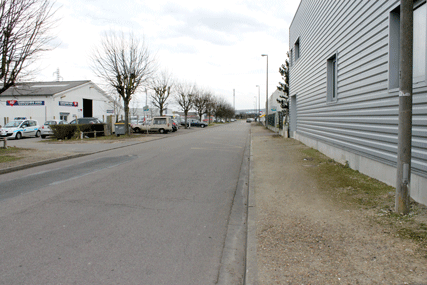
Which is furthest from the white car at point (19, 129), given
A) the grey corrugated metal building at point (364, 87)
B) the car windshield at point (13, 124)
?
the grey corrugated metal building at point (364, 87)

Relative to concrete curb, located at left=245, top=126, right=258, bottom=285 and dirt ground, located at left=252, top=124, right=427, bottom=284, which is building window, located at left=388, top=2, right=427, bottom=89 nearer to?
dirt ground, located at left=252, top=124, right=427, bottom=284

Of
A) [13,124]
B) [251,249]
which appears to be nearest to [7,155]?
[251,249]

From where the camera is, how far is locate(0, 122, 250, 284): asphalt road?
136 inches

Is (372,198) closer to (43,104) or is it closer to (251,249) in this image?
(251,249)

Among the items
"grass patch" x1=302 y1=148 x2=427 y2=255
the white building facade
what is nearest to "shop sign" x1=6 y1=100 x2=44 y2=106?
the white building facade

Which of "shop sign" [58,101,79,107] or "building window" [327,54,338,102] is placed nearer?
"building window" [327,54,338,102]

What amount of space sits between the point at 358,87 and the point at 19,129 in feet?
90.1

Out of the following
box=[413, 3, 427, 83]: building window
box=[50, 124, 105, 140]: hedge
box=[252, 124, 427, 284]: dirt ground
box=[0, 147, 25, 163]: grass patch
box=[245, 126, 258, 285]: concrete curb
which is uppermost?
box=[413, 3, 427, 83]: building window

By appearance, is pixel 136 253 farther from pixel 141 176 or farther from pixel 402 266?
pixel 141 176

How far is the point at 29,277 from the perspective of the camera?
3275 mm

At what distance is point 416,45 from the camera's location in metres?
6.09

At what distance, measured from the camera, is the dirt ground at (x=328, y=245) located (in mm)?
3195

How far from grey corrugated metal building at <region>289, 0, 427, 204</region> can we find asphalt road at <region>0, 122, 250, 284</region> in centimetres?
319

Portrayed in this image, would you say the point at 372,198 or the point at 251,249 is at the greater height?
the point at 372,198
